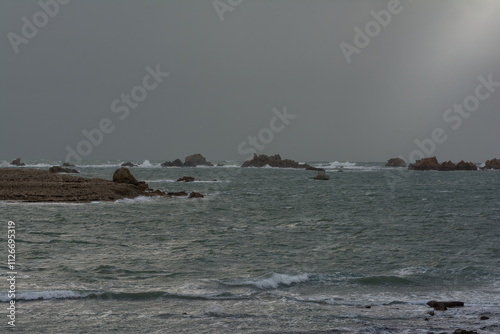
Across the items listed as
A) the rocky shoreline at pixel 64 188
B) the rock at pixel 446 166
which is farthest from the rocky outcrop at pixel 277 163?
the rocky shoreline at pixel 64 188

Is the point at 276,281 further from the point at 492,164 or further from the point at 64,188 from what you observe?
the point at 492,164

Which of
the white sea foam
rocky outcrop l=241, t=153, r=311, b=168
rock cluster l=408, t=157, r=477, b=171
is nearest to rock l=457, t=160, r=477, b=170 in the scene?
rock cluster l=408, t=157, r=477, b=171

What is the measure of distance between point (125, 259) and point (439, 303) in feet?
36.6

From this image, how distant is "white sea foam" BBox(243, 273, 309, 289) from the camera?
48.3 ft

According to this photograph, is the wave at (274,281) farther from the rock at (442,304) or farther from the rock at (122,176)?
the rock at (122,176)

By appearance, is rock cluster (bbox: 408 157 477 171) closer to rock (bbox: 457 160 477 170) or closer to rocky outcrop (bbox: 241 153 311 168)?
rock (bbox: 457 160 477 170)

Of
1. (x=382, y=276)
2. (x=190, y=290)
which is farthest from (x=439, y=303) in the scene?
(x=190, y=290)

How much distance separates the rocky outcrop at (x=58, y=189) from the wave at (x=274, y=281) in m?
29.3

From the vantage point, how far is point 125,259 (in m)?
18.1

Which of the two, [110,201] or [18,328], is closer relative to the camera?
[18,328]

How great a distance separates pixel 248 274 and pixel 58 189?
105 feet

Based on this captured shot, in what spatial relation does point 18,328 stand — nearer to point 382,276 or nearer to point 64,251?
point 64,251

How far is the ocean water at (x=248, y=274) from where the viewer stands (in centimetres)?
1105

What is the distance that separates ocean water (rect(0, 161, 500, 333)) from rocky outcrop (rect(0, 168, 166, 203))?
8.10 m
